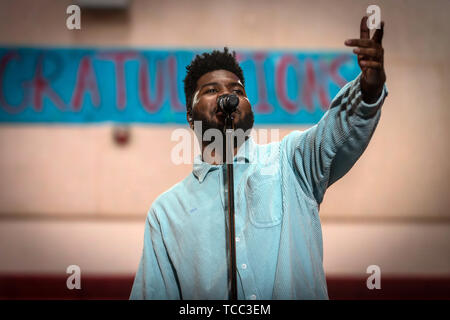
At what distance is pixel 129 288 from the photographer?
253 cm

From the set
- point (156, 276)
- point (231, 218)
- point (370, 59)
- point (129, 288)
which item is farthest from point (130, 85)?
point (370, 59)

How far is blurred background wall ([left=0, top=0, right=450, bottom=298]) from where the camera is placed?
2.60 metres

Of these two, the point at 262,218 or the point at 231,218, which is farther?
the point at 262,218

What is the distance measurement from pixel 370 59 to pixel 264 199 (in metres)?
0.46

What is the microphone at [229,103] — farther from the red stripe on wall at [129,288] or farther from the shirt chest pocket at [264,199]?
the red stripe on wall at [129,288]

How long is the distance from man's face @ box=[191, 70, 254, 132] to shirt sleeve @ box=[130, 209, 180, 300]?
366 millimetres

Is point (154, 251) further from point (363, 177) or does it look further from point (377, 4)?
point (363, 177)

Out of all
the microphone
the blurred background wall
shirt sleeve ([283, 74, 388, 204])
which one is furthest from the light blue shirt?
the blurred background wall

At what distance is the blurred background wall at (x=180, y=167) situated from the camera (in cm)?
260

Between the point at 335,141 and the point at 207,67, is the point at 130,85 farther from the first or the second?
the point at 335,141

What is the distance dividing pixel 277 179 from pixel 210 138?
9.5 inches

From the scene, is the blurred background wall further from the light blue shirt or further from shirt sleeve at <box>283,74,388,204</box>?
shirt sleeve at <box>283,74,388,204</box>

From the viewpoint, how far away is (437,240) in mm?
2621

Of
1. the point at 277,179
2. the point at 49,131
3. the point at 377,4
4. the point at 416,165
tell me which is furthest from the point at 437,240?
the point at 49,131
